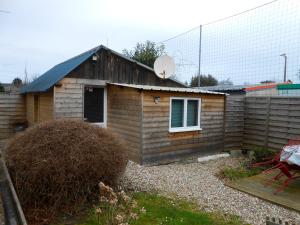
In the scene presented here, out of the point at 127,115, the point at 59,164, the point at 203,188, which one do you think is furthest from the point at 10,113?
the point at 203,188

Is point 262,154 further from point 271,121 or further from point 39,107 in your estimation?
point 39,107

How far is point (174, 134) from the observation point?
26.7 ft

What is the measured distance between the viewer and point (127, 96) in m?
7.98

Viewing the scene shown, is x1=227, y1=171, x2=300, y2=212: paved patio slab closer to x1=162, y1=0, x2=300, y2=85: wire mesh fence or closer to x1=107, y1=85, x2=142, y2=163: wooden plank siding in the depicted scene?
x1=107, y1=85, x2=142, y2=163: wooden plank siding

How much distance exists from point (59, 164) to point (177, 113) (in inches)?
199

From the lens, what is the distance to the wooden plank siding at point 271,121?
8281mm

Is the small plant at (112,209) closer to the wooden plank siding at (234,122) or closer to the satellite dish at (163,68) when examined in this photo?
the wooden plank siding at (234,122)

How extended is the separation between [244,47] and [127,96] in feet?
24.7

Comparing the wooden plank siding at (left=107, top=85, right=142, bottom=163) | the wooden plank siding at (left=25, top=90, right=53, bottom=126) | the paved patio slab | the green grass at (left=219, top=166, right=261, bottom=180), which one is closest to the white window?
the wooden plank siding at (left=107, top=85, right=142, bottom=163)

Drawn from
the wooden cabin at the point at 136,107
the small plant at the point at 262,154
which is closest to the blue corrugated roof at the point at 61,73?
the wooden cabin at the point at 136,107

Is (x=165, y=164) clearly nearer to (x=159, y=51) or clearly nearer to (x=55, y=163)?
(x=55, y=163)

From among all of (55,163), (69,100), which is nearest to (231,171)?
(55,163)

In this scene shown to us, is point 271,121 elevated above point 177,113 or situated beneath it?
situated beneath

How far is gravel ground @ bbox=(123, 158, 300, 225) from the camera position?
4625mm
